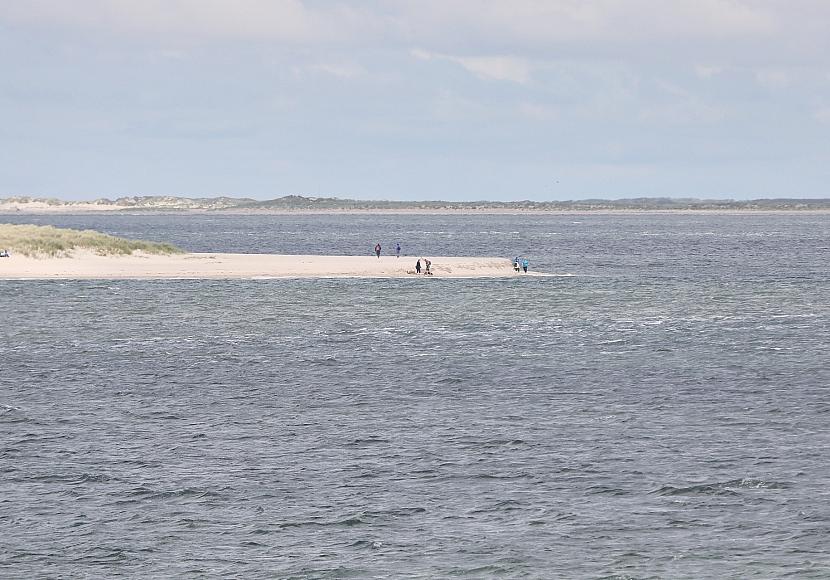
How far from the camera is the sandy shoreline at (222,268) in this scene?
300ft

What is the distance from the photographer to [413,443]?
34.5m

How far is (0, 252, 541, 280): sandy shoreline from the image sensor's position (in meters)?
91.6

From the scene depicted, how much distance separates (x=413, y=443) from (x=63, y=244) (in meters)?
75.6

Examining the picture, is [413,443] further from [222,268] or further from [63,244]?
[63,244]

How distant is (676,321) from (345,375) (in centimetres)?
2414

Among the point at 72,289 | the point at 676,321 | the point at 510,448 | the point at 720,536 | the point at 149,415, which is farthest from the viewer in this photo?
the point at 72,289

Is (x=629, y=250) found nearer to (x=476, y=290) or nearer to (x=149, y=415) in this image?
(x=476, y=290)

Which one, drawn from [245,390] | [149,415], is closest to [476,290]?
[245,390]

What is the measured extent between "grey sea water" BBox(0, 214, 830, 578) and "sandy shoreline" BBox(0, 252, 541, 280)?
21632 millimetres

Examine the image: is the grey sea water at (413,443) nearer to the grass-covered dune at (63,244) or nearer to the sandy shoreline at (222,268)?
the sandy shoreline at (222,268)

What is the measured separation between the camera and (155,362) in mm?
50531

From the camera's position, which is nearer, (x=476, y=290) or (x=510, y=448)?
(x=510, y=448)

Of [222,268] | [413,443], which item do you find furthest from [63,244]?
[413,443]

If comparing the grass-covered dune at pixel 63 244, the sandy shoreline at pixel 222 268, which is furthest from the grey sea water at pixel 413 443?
the grass-covered dune at pixel 63 244
